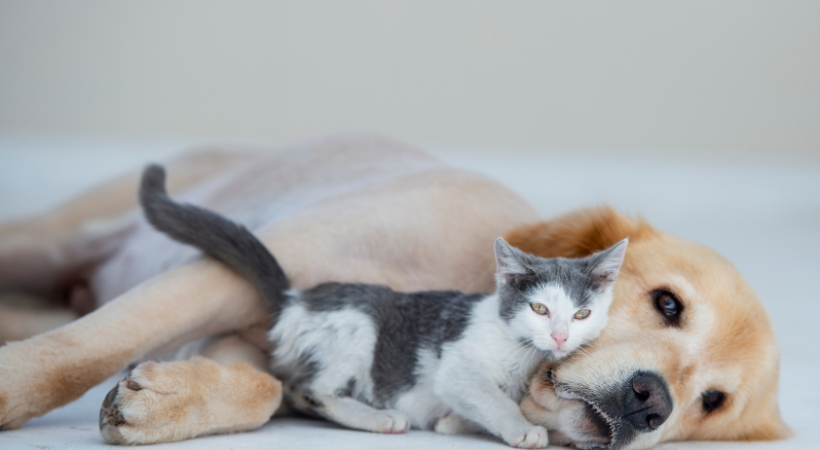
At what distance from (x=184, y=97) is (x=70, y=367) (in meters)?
4.89

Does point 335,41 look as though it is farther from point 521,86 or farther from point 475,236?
point 475,236

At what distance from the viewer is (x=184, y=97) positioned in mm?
6047

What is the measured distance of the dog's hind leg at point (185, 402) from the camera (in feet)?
4.31

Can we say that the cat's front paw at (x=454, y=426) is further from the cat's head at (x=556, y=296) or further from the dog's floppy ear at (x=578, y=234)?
the dog's floppy ear at (x=578, y=234)

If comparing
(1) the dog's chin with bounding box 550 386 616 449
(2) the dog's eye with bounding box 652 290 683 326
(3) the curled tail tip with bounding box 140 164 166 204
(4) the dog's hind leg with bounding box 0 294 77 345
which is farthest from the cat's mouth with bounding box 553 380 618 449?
(4) the dog's hind leg with bounding box 0 294 77 345

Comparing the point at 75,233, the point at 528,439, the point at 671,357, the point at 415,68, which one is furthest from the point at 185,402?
the point at 415,68

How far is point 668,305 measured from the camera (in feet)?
5.17

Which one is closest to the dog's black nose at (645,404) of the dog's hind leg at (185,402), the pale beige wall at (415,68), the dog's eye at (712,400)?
the dog's eye at (712,400)

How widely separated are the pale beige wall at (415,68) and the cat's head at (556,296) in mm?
4885

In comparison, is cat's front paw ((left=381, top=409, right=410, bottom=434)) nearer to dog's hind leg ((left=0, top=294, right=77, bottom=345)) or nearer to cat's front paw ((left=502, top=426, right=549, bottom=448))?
cat's front paw ((left=502, top=426, right=549, bottom=448))

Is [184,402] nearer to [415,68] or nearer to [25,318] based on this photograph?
[25,318]

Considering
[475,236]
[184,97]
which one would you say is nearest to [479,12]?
Result: [184,97]

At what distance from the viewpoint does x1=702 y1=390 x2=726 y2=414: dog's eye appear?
1.55m

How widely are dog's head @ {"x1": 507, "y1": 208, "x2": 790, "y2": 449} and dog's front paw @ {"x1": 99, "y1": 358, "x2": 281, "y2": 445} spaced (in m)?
0.58
